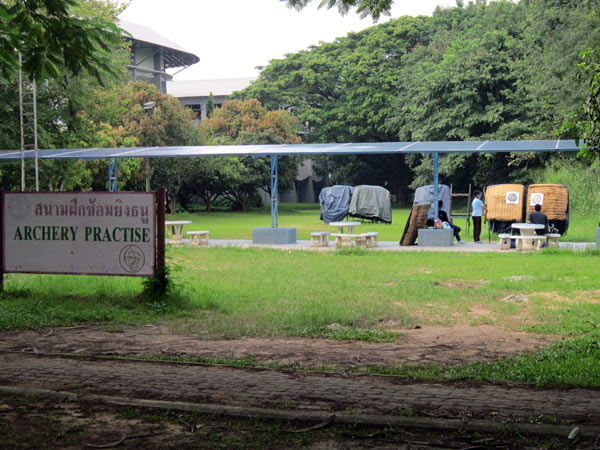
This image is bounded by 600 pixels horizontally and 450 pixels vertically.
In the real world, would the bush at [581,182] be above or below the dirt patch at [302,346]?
above

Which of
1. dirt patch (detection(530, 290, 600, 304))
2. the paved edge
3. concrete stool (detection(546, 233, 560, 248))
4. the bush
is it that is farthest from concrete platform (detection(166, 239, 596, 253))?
the paved edge

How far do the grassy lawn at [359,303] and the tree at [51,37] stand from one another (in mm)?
3302

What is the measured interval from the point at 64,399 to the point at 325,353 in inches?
110

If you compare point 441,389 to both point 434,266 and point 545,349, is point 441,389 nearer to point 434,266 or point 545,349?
point 545,349

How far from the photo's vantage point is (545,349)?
7.11 m

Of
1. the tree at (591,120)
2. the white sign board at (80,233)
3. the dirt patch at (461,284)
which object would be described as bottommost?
the dirt patch at (461,284)

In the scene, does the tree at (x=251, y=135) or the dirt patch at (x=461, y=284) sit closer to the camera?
the dirt patch at (x=461, y=284)

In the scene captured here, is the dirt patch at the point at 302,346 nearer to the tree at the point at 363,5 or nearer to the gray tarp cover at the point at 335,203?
the tree at the point at 363,5

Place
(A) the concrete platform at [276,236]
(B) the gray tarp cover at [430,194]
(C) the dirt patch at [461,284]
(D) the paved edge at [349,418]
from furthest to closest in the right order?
1. (B) the gray tarp cover at [430,194]
2. (A) the concrete platform at [276,236]
3. (C) the dirt patch at [461,284]
4. (D) the paved edge at [349,418]

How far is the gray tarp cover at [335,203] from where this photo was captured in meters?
36.0

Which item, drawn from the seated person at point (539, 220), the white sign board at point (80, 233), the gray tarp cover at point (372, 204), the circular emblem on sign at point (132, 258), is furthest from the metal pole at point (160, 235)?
the gray tarp cover at point (372, 204)

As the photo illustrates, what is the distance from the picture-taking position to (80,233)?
33.8ft

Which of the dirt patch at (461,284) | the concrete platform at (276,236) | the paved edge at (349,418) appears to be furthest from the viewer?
the concrete platform at (276,236)

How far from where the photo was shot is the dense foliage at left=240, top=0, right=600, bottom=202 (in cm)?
3059
